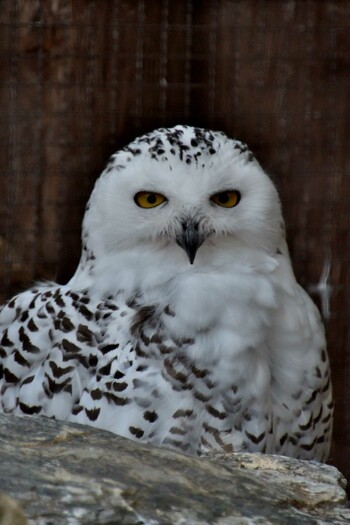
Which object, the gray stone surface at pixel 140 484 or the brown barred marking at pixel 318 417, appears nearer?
the gray stone surface at pixel 140 484

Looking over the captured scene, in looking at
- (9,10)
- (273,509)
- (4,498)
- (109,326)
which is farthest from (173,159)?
(4,498)

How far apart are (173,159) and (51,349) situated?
545 mm

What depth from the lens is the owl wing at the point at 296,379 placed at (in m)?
2.57

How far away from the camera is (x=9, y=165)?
306 centimetres

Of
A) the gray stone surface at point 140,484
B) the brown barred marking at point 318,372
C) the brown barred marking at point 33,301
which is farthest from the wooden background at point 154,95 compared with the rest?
the gray stone surface at point 140,484

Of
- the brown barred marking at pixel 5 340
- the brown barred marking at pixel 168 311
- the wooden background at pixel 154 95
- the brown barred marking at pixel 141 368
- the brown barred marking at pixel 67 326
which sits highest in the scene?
the wooden background at pixel 154 95

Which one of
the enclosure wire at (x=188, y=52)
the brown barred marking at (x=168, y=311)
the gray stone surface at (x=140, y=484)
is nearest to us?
the gray stone surface at (x=140, y=484)

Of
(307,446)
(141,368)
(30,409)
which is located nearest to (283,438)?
(307,446)

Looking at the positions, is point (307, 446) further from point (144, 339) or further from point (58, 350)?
point (58, 350)

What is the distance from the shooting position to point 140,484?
5.07ft

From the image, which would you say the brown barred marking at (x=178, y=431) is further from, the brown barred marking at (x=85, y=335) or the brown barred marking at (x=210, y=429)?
the brown barred marking at (x=85, y=335)

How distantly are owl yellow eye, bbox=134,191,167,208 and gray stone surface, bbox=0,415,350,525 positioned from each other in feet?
2.68

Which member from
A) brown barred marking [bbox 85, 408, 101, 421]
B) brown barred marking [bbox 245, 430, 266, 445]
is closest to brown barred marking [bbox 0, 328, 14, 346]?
brown barred marking [bbox 85, 408, 101, 421]

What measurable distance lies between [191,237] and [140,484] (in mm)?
980
